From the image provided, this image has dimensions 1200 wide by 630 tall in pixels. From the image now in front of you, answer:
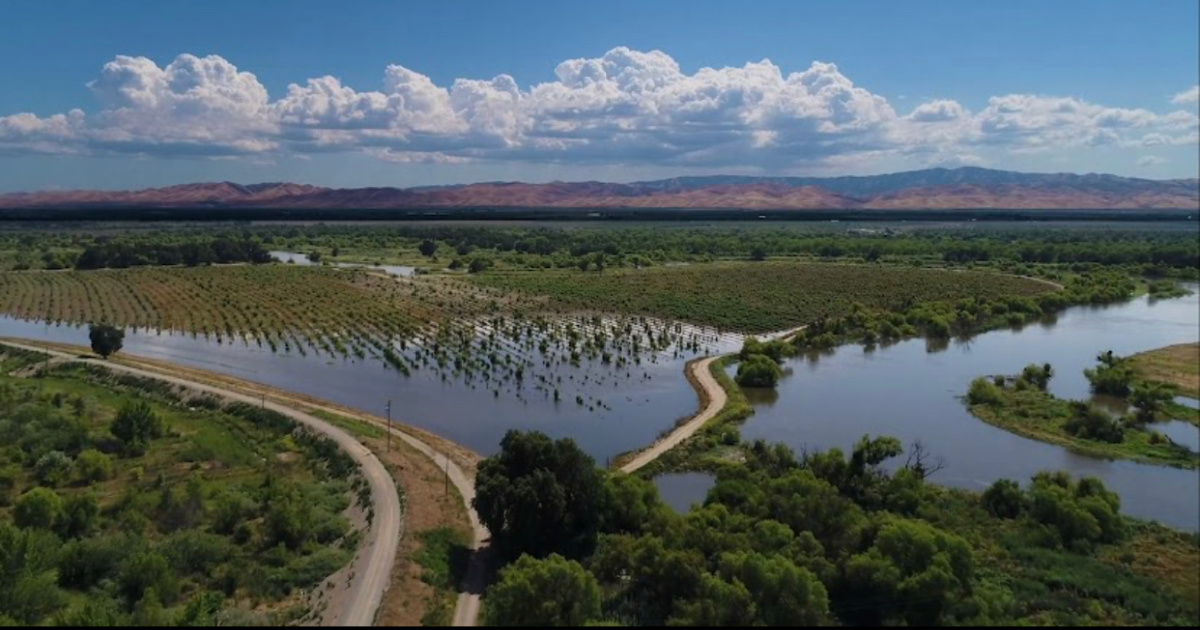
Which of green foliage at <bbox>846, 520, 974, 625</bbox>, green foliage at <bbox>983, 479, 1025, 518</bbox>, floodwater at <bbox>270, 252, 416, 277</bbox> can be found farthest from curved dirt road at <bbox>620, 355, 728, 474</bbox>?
floodwater at <bbox>270, 252, 416, 277</bbox>

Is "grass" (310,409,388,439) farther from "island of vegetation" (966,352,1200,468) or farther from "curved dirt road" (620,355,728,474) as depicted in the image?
"island of vegetation" (966,352,1200,468)

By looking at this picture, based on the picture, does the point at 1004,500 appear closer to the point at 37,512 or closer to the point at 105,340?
the point at 37,512

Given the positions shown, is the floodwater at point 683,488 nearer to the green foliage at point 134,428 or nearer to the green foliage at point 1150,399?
the green foliage at point 1150,399

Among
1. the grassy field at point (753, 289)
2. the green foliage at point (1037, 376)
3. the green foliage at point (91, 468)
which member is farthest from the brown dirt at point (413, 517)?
the grassy field at point (753, 289)

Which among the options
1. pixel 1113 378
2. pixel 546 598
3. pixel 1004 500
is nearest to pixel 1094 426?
pixel 1113 378

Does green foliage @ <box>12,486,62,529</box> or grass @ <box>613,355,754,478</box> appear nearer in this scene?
green foliage @ <box>12,486,62,529</box>

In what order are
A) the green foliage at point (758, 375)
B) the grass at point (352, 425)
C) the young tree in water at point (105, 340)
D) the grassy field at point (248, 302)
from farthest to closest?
the grassy field at point (248, 302) → the young tree in water at point (105, 340) → the green foliage at point (758, 375) → the grass at point (352, 425)

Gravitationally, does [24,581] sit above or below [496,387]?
above
